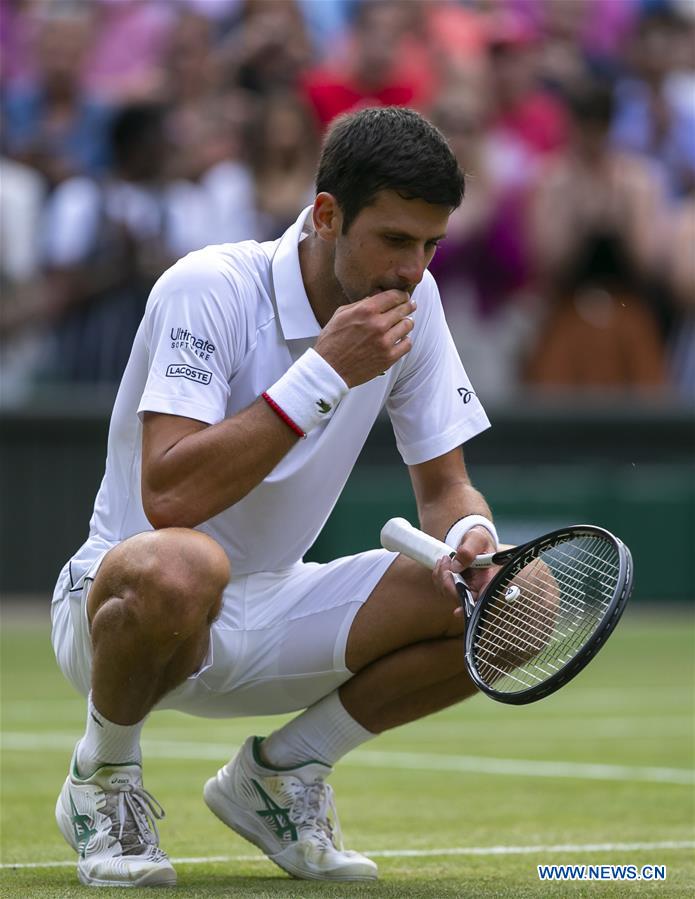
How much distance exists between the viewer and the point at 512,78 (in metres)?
13.0

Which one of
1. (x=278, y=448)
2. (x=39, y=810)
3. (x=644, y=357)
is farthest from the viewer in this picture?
(x=644, y=357)

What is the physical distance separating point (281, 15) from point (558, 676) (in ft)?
33.2

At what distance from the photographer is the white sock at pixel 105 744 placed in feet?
12.3

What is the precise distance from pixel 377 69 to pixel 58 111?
2.37 metres

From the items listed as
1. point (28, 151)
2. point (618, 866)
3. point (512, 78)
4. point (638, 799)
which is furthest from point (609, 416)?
point (618, 866)

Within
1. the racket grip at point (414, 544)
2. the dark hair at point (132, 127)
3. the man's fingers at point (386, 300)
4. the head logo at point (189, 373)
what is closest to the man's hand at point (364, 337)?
the man's fingers at point (386, 300)

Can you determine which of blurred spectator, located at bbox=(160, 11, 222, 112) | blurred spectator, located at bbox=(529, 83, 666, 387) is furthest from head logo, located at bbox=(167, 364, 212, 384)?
blurred spectator, located at bbox=(160, 11, 222, 112)

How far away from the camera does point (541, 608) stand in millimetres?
3711

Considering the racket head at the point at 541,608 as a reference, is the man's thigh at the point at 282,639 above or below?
below

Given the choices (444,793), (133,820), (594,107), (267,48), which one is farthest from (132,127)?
(133,820)

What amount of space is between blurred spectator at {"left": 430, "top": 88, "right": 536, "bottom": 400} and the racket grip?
8110mm

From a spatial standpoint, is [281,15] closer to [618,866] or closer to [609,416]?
[609,416]

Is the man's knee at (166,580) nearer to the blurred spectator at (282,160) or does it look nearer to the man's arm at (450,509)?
the man's arm at (450,509)

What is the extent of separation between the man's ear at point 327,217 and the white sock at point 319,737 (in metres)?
1.11
